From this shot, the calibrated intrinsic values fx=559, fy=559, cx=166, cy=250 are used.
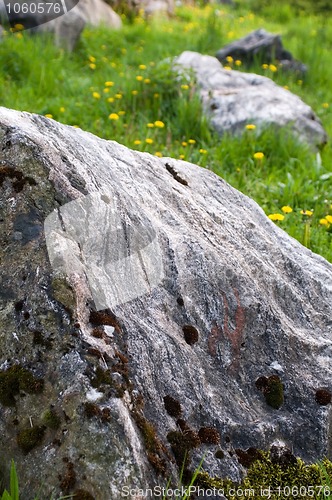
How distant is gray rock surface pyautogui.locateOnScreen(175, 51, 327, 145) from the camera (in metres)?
5.57

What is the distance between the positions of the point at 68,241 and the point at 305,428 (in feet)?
3.66

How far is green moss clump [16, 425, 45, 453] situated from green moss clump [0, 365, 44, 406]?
113mm

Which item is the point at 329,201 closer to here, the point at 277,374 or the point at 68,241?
the point at 277,374

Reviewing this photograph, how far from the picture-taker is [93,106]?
5.90 m

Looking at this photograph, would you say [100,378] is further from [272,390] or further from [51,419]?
[272,390]

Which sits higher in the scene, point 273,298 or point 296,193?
point 273,298

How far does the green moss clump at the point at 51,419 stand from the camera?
170 centimetres

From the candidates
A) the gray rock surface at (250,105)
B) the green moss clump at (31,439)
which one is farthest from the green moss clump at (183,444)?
the gray rock surface at (250,105)

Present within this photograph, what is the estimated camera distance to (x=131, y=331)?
1.91 metres

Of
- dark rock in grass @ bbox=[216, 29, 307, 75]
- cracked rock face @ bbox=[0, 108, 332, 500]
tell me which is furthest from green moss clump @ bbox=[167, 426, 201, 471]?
dark rock in grass @ bbox=[216, 29, 307, 75]

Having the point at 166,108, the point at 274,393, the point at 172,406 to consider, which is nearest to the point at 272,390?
the point at 274,393

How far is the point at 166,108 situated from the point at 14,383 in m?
4.63

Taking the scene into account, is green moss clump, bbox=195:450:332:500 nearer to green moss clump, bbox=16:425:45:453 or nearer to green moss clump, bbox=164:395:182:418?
green moss clump, bbox=164:395:182:418

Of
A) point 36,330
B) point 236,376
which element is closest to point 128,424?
point 36,330
